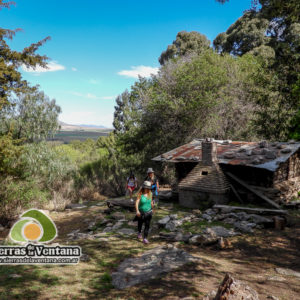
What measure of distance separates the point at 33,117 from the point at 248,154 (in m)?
13.8

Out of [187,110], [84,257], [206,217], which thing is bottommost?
[206,217]

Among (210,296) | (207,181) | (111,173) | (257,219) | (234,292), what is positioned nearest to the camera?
(234,292)

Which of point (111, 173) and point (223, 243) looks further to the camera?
point (111, 173)

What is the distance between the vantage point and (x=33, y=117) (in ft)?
54.5

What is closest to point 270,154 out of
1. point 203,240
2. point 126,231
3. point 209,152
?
point 209,152

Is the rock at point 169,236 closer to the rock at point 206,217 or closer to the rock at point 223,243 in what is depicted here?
the rock at point 223,243

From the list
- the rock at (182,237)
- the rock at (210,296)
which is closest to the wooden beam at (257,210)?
the rock at (182,237)

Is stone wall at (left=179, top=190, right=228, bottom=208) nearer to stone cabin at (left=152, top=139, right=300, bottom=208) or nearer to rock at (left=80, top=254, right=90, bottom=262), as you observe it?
stone cabin at (left=152, top=139, right=300, bottom=208)

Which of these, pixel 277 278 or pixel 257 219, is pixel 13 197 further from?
pixel 277 278

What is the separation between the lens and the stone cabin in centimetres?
1202

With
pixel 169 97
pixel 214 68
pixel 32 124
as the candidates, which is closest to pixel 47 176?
pixel 32 124

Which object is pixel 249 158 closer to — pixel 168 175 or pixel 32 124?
pixel 168 175

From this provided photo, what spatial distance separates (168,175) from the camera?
867 inches

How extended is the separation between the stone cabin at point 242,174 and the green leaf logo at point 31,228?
8202 mm
